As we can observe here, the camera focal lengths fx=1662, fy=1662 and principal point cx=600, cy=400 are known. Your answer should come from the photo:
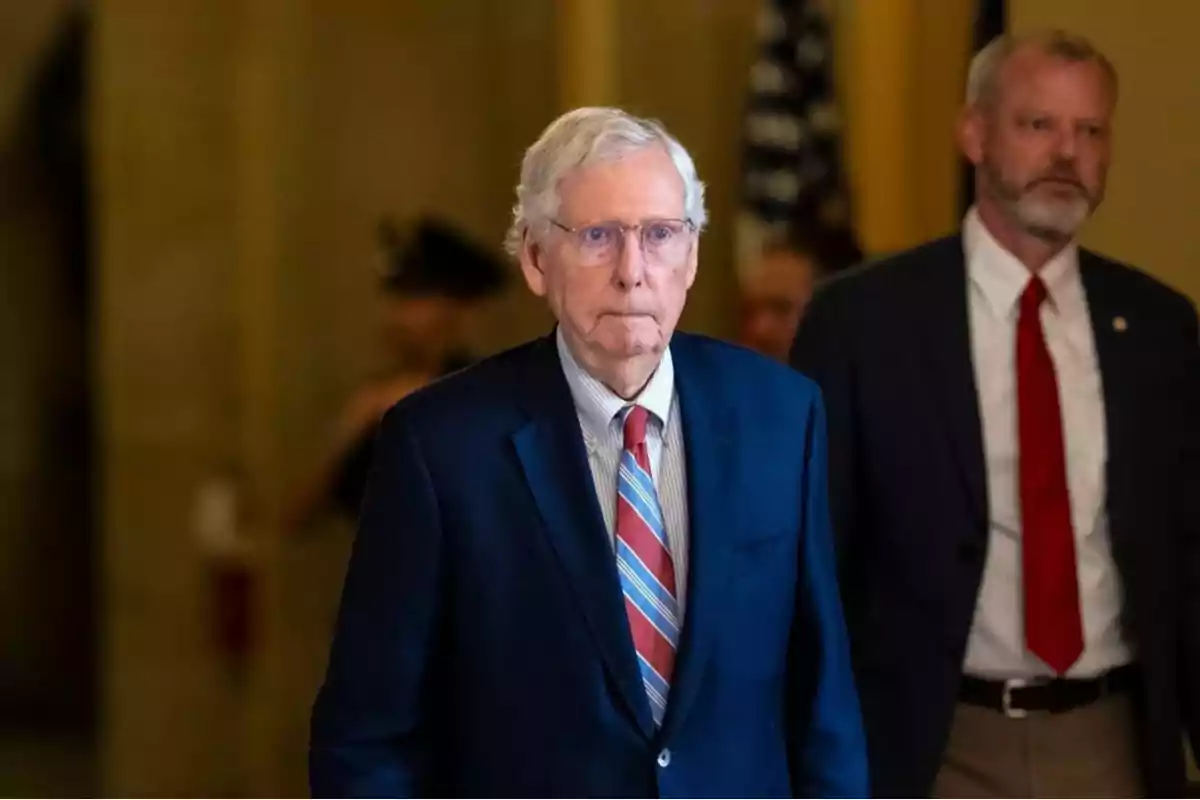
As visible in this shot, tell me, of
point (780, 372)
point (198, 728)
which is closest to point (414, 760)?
point (780, 372)

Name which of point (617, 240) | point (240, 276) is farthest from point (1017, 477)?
point (240, 276)

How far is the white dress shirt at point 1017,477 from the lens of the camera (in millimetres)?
1869

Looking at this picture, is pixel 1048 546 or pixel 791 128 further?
pixel 791 128

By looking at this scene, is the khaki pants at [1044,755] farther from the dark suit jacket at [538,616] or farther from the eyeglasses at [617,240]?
the eyeglasses at [617,240]

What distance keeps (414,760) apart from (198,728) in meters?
3.17

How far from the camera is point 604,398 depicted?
56.2 inches

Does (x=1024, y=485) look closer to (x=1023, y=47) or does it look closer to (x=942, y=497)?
(x=942, y=497)

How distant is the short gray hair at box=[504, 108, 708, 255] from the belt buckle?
2.50 feet

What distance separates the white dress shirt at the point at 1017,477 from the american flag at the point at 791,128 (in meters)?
1.41

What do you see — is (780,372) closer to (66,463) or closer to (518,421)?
(518,421)

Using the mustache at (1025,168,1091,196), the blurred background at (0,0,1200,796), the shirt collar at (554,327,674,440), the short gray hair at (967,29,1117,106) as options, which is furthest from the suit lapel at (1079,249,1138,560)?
the blurred background at (0,0,1200,796)

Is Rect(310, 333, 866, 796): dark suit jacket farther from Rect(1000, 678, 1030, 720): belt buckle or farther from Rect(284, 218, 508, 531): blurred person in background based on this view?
Rect(284, 218, 508, 531): blurred person in background

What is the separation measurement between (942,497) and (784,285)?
0.65 m

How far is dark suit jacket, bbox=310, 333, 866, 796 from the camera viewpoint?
1.38 m
